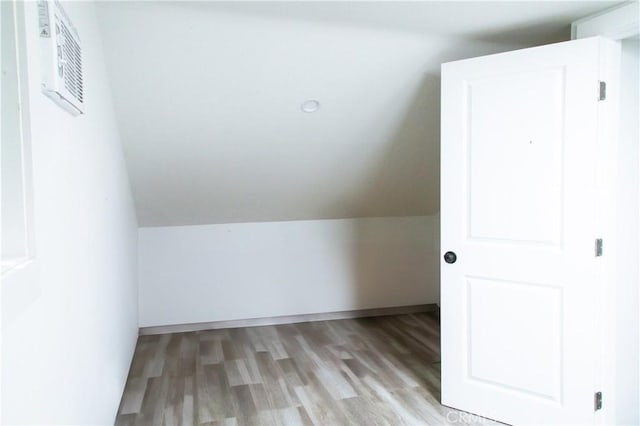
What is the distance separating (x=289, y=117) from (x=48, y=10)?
5.89 feet

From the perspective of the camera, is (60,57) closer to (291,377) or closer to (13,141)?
(13,141)

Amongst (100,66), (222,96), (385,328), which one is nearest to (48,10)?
(100,66)

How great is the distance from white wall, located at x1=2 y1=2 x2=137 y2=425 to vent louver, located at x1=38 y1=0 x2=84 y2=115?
1.5 inches

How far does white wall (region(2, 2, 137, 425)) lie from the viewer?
1.17 meters

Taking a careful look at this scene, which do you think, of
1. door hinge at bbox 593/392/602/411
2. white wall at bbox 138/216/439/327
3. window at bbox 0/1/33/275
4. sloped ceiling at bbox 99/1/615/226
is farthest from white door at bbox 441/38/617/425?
window at bbox 0/1/33/275

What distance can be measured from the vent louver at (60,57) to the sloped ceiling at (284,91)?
633mm

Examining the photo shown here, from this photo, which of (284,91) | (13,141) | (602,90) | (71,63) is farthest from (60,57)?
(602,90)

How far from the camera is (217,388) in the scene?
3004mm

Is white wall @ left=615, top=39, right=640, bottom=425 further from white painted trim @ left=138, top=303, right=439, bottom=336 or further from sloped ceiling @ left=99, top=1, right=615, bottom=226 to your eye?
white painted trim @ left=138, top=303, right=439, bottom=336

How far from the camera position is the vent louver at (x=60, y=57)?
1.40 meters

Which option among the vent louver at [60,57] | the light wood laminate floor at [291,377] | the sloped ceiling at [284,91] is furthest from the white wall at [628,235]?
the vent louver at [60,57]

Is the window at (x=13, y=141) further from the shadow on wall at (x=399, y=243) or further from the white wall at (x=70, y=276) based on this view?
the shadow on wall at (x=399, y=243)

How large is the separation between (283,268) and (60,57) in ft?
10.2

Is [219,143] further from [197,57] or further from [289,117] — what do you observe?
[197,57]
